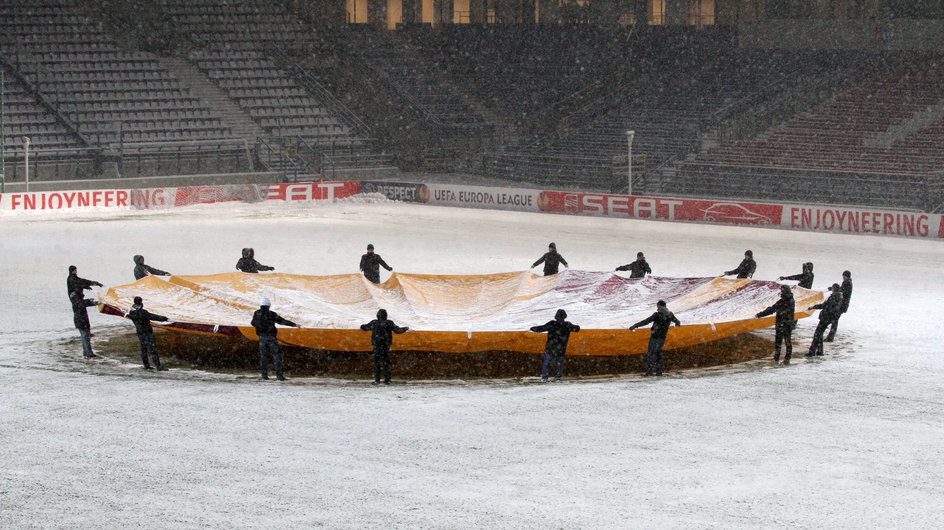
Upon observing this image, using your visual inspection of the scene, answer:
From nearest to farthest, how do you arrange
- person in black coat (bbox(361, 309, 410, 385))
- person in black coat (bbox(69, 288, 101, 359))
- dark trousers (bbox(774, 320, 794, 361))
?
person in black coat (bbox(361, 309, 410, 385)) < dark trousers (bbox(774, 320, 794, 361)) < person in black coat (bbox(69, 288, 101, 359))

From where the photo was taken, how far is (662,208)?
43.4 m

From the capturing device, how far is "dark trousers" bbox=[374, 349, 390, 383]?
19391mm

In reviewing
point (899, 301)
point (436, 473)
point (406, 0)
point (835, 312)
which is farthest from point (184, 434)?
point (406, 0)

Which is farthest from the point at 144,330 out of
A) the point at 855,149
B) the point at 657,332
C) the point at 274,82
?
the point at 274,82

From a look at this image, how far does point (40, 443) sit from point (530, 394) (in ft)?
23.0

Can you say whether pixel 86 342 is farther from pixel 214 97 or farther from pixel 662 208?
pixel 214 97

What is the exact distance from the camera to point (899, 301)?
2703cm

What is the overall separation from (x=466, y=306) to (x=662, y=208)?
20.8 m

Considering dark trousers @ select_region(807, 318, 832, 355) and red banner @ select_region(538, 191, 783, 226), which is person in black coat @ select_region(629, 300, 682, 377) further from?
red banner @ select_region(538, 191, 783, 226)

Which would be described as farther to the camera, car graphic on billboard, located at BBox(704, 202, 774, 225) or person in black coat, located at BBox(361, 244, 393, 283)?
car graphic on billboard, located at BBox(704, 202, 774, 225)

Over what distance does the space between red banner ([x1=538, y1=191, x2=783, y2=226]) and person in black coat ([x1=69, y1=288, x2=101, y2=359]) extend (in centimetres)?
2570

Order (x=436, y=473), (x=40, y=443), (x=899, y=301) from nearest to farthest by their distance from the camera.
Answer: (x=436, y=473), (x=40, y=443), (x=899, y=301)

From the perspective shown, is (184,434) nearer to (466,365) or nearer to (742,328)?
(466,365)

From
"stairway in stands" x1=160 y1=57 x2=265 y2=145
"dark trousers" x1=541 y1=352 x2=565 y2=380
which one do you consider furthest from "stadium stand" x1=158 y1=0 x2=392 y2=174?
"dark trousers" x1=541 y1=352 x2=565 y2=380
